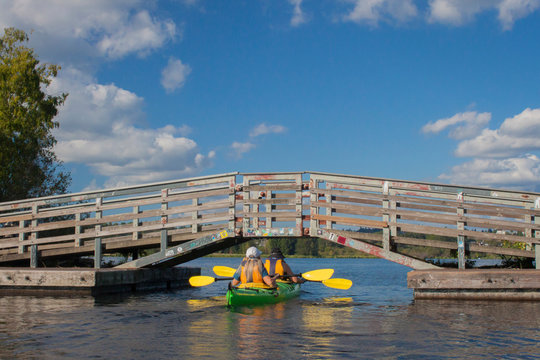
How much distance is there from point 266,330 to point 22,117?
69.0 feet

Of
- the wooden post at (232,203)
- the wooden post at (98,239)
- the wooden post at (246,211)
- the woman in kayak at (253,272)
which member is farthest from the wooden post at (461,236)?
→ the wooden post at (98,239)

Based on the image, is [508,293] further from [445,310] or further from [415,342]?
[415,342]

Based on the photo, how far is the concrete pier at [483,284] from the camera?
15172 millimetres

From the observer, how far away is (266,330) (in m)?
11.1

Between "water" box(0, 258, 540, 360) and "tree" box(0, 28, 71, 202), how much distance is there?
12237 mm

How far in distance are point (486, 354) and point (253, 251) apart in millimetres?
7758

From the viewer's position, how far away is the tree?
26.6 metres

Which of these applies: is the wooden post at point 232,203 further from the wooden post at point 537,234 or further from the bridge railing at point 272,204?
the wooden post at point 537,234

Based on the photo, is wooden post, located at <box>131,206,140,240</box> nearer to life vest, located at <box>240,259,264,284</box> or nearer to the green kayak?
life vest, located at <box>240,259,264,284</box>

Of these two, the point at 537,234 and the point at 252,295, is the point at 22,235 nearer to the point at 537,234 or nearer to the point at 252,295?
the point at 252,295

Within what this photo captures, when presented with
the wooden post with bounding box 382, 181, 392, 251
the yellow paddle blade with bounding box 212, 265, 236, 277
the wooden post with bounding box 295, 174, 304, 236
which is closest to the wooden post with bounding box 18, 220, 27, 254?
the yellow paddle blade with bounding box 212, 265, 236, 277

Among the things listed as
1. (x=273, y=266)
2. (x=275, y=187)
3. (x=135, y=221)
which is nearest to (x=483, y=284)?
(x=273, y=266)

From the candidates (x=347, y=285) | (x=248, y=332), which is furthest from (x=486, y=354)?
(x=347, y=285)

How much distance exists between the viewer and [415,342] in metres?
9.83
